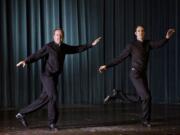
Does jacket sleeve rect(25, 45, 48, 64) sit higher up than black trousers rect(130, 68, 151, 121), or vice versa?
jacket sleeve rect(25, 45, 48, 64)

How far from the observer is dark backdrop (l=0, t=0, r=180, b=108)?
10078 mm

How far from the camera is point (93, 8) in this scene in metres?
10.4

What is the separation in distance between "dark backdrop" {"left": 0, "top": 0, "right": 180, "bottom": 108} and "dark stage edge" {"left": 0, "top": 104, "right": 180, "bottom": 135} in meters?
0.74

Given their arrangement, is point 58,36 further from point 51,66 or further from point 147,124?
point 147,124

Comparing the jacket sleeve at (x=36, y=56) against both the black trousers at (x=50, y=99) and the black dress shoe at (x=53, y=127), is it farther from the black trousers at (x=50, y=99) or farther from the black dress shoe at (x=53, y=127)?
the black dress shoe at (x=53, y=127)

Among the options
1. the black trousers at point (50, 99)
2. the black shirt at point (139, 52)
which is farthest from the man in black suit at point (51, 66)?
the black shirt at point (139, 52)

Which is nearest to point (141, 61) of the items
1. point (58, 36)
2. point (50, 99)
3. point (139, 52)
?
point (139, 52)

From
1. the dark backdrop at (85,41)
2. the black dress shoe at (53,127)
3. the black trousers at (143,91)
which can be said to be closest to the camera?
the black dress shoe at (53,127)

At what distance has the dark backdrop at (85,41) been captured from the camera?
10.1 m

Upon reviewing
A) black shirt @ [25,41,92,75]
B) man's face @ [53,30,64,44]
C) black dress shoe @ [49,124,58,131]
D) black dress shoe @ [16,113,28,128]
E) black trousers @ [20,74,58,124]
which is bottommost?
black dress shoe @ [49,124,58,131]

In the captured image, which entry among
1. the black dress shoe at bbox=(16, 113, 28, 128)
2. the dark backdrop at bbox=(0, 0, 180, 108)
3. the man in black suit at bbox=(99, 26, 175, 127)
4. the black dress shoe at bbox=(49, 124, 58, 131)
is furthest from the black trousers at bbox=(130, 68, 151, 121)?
the dark backdrop at bbox=(0, 0, 180, 108)

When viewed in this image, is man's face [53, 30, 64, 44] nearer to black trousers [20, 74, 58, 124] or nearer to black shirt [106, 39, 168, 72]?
black trousers [20, 74, 58, 124]

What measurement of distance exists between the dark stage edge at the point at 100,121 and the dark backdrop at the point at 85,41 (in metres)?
0.74

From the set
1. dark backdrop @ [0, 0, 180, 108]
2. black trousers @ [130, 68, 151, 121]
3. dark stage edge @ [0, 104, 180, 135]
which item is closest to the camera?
dark stage edge @ [0, 104, 180, 135]
